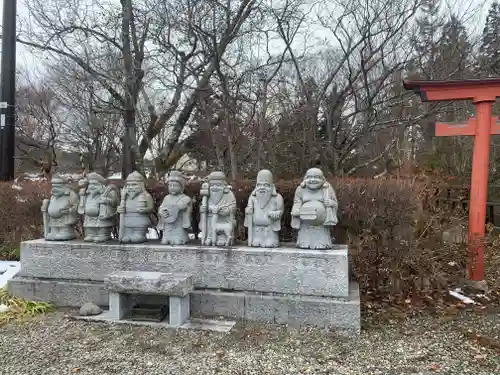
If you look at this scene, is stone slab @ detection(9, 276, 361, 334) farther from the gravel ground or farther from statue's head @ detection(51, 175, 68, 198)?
statue's head @ detection(51, 175, 68, 198)

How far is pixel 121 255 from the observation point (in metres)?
4.49

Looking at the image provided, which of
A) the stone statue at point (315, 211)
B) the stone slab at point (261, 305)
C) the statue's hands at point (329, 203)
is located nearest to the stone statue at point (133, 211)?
the stone slab at point (261, 305)

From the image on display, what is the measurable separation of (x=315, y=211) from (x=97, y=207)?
2.70 metres

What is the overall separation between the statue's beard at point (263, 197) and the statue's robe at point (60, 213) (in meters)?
2.44

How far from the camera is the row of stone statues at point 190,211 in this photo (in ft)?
13.6

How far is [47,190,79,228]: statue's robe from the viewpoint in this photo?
4.80m

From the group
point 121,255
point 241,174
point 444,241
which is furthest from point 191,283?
point 241,174

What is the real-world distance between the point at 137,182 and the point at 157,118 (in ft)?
13.6

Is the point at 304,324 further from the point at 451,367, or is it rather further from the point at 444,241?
the point at 444,241

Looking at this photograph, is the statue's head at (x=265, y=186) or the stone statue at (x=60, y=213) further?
the stone statue at (x=60, y=213)

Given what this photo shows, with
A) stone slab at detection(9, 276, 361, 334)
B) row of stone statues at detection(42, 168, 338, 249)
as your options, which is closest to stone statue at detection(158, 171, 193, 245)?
row of stone statues at detection(42, 168, 338, 249)

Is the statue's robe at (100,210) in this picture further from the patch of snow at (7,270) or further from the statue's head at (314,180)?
the statue's head at (314,180)

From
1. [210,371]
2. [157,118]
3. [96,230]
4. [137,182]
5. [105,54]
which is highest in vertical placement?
[105,54]

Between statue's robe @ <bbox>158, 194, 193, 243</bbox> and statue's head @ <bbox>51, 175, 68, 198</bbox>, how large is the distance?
4.56ft
